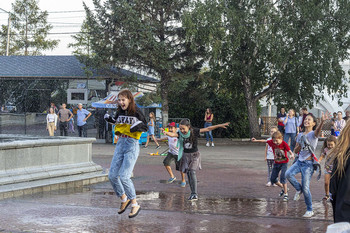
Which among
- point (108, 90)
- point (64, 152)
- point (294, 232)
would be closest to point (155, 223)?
point (294, 232)

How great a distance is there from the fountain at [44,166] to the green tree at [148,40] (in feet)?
51.2

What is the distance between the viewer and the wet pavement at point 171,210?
6.84 meters

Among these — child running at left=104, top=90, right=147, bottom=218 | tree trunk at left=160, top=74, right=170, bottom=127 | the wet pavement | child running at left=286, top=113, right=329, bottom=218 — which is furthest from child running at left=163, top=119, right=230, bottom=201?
tree trunk at left=160, top=74, right=170, bottom=127

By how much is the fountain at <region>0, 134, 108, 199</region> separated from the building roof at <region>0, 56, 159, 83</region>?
62.1 ft

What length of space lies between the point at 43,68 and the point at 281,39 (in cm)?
1717

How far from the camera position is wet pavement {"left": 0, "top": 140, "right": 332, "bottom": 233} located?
684 centimetres

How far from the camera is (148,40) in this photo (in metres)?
26.9

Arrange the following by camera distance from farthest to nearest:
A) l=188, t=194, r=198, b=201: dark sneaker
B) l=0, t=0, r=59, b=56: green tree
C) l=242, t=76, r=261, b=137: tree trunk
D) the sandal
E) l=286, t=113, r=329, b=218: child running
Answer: l=0, t=0, r=59, b=56: green tree
l=242, t=76, r=261, b=137: tree trunk
l=188, t=194, r=198, b=201: dark sneaker
l=286, t=113, r=329, b=218: child running
the sandal

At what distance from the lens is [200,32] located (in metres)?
26.6

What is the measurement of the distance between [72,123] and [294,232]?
2106 centimetres

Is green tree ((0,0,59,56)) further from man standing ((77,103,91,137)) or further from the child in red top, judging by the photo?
the child in red top

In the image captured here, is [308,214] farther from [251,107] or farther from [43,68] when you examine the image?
[43,68]

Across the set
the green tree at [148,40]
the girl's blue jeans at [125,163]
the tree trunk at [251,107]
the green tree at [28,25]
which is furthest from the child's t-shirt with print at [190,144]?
the green tree at [28,25]

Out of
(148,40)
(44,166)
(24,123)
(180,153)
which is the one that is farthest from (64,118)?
(180,153)
